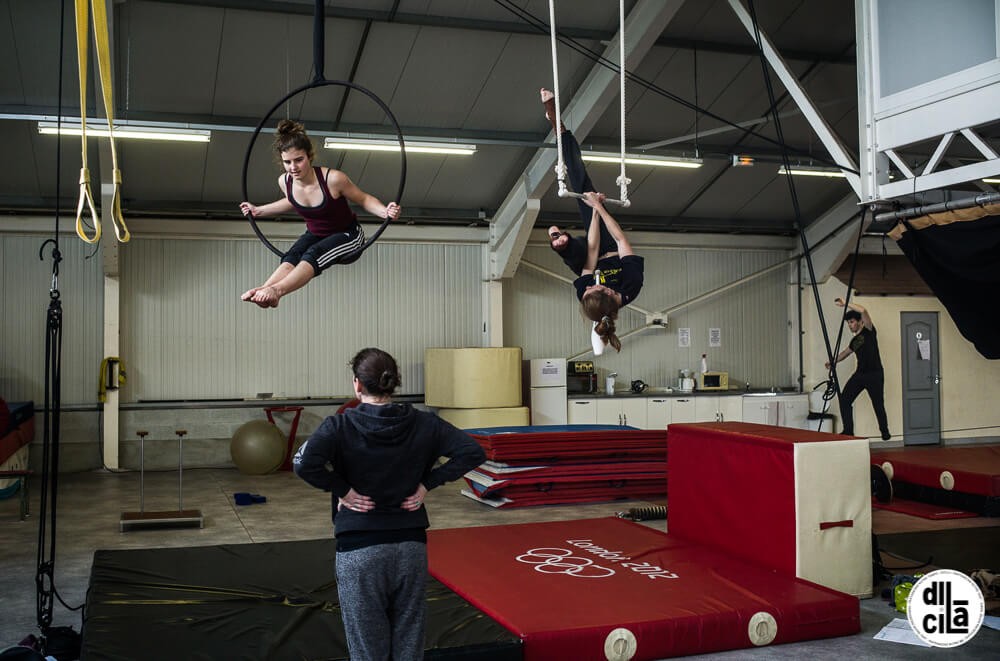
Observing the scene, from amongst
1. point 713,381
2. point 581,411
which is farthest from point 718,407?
point 581,411

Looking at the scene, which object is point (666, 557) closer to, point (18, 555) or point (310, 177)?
point (310, 177)

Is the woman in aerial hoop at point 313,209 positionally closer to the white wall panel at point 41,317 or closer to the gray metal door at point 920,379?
the white wall panel at point 41,317

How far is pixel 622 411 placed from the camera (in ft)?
41.2

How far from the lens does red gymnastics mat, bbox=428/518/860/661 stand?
4.48 m

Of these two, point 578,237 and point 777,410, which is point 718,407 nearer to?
point 777,410

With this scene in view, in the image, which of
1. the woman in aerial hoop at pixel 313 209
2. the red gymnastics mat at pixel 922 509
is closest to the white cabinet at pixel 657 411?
the red gymnastics mat at pixel 922 509

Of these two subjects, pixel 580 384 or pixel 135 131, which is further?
pixel 580 384

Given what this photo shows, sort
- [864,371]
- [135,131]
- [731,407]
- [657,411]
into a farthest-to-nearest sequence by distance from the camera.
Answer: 1. [731,407]
2. [657,411]
3. [864,371]
4. [135,131]

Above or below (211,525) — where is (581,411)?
above

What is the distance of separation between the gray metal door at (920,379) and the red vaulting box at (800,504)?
8.73 m

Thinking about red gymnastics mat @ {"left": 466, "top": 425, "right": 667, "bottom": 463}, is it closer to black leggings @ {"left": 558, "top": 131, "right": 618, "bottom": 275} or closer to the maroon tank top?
black leggings @ {"left": 558, "top": 131, "right": 618, "bottom": 275}

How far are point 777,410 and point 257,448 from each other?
24.6 feet

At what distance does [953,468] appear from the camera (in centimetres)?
773

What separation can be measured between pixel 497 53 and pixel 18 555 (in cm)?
655
